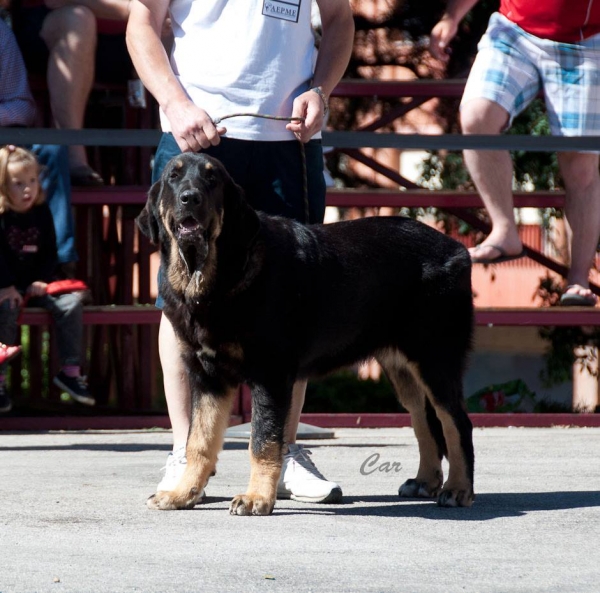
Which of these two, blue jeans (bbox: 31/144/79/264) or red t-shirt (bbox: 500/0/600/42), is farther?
blue jeans (bbox: 31/144/79/264)

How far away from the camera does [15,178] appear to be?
7.16 meters

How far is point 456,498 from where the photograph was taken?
4504 millimetres

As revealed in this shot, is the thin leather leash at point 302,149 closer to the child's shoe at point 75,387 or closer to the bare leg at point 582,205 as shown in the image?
the child's shoe at point 75,387

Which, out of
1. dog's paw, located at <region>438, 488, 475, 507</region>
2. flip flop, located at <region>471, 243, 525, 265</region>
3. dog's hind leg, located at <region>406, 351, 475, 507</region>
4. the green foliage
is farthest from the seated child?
the green foliage

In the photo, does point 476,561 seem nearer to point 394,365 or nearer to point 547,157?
point 394,365

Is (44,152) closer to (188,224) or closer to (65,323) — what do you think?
(65,323)

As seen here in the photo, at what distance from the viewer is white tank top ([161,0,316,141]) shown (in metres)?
4.69

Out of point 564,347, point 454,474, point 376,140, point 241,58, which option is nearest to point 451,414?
point 454,474

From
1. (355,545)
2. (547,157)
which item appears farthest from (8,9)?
(355,545)

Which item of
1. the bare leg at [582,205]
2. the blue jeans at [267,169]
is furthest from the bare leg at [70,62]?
the blue jeans at [267,169]

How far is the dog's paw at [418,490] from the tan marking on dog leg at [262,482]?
74cm

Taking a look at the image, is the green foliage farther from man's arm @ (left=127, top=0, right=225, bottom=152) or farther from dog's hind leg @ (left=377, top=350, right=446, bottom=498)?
man's arm @ (left=127, top=0, right=225, bottom=152)

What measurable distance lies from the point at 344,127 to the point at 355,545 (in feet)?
22.3

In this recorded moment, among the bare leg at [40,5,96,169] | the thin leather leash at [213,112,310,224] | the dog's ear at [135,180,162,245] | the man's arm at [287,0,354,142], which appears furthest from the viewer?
the bare leg at [40,5,96,169]
